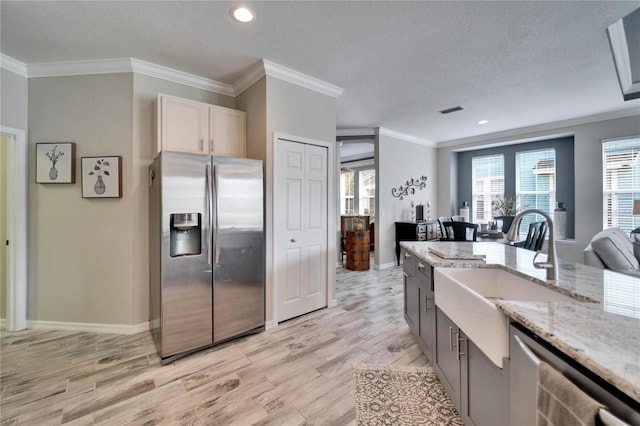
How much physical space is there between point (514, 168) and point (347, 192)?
14.4ft

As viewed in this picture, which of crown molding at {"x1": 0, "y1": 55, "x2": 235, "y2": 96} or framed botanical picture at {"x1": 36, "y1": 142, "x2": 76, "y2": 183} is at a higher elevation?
crown molding at {"x1": 0, "y1": 55, "x2": 235, "y2": 96}

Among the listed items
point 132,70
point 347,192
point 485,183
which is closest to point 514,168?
point 485,183

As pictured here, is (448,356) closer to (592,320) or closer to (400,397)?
(400,397)

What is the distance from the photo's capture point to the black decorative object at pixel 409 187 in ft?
19.2

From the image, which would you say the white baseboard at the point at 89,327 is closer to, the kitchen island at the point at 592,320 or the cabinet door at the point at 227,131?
the cabinet door at the point at 227,131

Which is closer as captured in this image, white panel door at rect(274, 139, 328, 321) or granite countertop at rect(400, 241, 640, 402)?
granite countertop at rect(400, 241, 640, 402)

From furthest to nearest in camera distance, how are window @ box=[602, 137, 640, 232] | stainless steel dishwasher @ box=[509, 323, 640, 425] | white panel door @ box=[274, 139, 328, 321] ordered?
window @ box=[602, 137, 640, 232], white panel door @ box=[274, 139, 328, 321], stainless steel dishwasher @ box=[509, 323, 640, 425]

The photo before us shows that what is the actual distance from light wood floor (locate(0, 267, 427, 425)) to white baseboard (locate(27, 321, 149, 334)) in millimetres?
73

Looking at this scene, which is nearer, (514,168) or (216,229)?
(216,229)

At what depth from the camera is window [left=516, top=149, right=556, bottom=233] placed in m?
5.47

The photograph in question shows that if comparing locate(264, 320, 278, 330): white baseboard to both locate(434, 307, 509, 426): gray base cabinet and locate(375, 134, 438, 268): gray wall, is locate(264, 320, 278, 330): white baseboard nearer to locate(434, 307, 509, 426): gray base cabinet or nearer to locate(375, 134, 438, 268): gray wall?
locate(434, 307, 509, 426): gray base cabinet

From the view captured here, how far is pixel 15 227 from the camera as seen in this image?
9.00ft

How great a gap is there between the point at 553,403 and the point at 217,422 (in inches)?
67.8

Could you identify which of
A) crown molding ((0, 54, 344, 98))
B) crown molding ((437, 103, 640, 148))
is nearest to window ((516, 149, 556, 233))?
crown molding ((437, 103, 640, 148))
